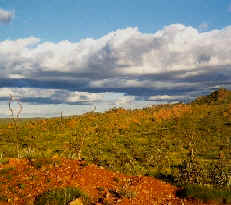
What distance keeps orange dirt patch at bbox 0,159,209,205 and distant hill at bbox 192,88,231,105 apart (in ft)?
157

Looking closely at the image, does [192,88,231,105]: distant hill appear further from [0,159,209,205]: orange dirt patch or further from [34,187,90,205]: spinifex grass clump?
[34,187,90,205]: spinifex grass clump

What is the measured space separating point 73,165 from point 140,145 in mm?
12893

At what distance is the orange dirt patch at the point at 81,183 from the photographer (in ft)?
27.1

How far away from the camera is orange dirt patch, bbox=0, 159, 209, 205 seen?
8266 mm

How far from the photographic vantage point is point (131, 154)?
64.4 ft

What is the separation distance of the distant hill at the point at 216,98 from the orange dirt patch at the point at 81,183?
47952 mm

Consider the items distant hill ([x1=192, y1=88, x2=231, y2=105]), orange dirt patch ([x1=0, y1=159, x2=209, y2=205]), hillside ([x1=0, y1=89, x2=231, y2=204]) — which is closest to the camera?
orange dirt patch ([x1=0, y1=159, x2=209, y2=205])

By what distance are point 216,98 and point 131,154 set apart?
42890mm

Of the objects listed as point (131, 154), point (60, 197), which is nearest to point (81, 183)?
point (60, 197)

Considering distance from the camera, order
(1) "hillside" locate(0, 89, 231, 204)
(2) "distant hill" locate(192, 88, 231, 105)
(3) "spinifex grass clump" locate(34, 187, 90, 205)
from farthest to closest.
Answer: (2) "distant hill" locate(192, 88, 231, 105)
(1) "hillside" locate(0, 89, 231, 204)
(3) "spinifex grass clump" locate(34, 187, 90, 205)

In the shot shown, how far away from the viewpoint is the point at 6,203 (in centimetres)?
781

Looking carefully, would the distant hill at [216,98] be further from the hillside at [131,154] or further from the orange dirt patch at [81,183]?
the orange dirt patch at [81,183]

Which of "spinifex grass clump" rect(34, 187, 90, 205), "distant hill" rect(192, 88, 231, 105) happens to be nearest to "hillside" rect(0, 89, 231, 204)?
"spinifex grass clump" rect(34, 187, 90, 205)

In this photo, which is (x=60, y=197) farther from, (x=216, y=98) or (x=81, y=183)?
(x=216, y=98)
